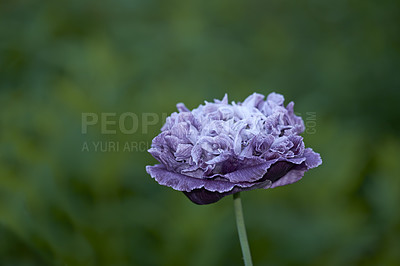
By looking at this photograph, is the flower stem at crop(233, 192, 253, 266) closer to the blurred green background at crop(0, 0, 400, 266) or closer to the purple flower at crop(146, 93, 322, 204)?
the purple flower at crop(146, 93, 322, 204)

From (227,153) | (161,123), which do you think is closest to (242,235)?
(227,153)

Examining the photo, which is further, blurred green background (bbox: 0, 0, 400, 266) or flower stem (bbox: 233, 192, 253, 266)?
blurred green background (bbox: 0, 0, 400, 266)

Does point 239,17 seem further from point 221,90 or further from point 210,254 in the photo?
point 210,254

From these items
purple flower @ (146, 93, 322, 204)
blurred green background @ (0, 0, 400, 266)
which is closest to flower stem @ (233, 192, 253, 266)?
purple flower @ (146, 93, 322, 204)

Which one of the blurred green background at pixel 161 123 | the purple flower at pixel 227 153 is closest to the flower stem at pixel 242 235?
the purple flower at pixel 227 153

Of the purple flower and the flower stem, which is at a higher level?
the purple flower

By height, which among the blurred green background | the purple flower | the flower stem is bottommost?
the flower stem
